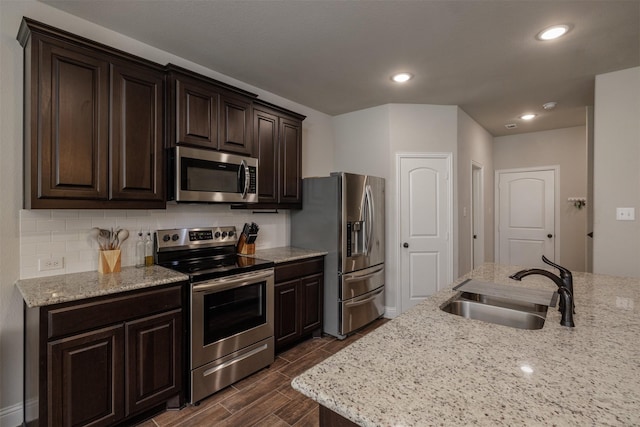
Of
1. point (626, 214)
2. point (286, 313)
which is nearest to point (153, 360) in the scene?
point (286, 313)

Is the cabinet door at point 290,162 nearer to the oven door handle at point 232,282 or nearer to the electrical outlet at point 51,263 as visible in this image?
the oven door handle at point 232,282

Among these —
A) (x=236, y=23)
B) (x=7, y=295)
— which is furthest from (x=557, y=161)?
(x=7, y=295)

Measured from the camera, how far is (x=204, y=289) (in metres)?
2.15

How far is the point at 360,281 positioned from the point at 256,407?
5.44 feet

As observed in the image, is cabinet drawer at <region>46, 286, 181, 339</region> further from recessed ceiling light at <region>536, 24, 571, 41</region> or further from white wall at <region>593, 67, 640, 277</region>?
white wall at <region>593, 67, 640, 277</region>

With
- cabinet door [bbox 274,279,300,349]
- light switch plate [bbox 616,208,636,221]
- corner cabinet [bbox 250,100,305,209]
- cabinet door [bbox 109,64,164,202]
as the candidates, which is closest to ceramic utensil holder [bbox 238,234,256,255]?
corner cabinet [bbox 250,100,305,209]

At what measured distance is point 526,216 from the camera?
17.6ft

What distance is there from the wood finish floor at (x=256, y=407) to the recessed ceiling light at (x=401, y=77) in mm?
2850

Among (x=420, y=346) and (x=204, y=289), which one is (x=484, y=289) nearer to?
(x=420, y=346)

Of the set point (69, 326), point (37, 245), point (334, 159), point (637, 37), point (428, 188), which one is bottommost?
point (69, 326)

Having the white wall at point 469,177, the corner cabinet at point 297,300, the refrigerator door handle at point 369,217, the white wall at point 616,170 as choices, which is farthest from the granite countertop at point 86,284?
the white wall at point 616,170

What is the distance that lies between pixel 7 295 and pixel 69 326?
651 millimetres

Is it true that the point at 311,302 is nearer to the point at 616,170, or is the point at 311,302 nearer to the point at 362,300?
the point at 362,300

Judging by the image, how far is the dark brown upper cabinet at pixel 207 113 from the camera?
2.32 m
